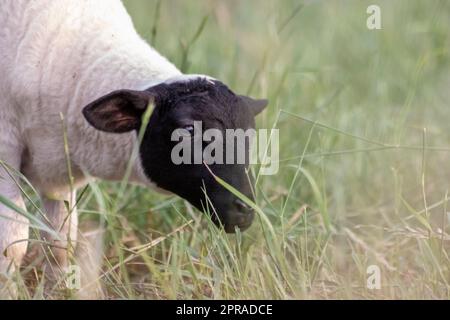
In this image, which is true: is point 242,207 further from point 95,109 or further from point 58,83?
point 58,83

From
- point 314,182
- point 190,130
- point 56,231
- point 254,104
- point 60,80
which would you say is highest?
point 60,80

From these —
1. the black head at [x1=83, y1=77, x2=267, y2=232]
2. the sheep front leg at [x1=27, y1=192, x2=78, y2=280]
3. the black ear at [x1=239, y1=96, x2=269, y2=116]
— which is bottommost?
the sheep front leg at [x1=27, y1=192, x2=78, y2=280]

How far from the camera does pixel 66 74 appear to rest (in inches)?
165

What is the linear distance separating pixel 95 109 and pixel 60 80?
1.32ft

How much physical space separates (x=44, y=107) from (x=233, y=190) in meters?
0.97

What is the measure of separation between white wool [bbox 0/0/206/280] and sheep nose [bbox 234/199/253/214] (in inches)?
A: 18.9

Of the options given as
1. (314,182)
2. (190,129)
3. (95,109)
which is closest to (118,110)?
(95,109)

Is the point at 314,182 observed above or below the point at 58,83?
below

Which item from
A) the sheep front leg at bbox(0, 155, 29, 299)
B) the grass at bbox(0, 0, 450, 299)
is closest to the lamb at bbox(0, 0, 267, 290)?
the sheep front leg at bbox(0, 155, 29, 299)

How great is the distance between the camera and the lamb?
3916 mm

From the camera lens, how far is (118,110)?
3930 millimetres

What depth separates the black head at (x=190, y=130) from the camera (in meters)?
3.86

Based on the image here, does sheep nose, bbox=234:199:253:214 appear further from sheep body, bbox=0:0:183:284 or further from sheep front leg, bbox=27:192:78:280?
sheep front leg, bbox=27:192:78:280

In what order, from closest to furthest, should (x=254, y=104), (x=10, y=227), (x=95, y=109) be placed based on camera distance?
(x=95, y=109)
(x=10, y=227)
(x=254, y=104)
